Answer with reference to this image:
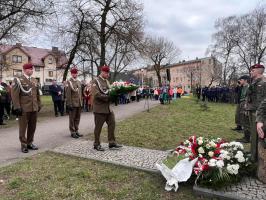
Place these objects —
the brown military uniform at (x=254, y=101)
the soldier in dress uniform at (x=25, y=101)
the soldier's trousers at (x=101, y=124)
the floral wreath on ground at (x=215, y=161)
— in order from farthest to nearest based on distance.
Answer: the soldier's trousers at (x=101, y=124) → the soldier in dress uniform at (x=25, y=101) → the brown military uniform at (x=254, y=101) → the floral wreath on ground at (x=215, y=161)

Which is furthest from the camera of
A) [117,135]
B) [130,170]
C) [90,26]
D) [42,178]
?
[90,26]

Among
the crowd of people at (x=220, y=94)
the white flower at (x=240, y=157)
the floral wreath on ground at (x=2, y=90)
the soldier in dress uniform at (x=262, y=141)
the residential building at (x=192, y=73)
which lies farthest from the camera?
the residential building at (x=192, y=73)

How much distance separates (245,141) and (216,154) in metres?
4.22

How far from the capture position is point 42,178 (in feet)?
18.1

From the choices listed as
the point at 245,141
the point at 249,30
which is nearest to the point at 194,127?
the point at 245,141

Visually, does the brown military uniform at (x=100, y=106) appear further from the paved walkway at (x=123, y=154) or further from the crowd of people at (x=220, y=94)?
the crowd of people at (x=220, y=94)

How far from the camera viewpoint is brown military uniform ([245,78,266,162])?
19.4 feet

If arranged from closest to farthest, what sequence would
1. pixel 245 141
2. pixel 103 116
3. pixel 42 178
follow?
pixel 42 178 < pixel 103 116 < pixel 245 141

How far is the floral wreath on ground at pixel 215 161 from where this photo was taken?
16.0ft

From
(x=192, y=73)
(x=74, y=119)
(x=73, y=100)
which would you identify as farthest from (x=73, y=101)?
(x=192, y=73)

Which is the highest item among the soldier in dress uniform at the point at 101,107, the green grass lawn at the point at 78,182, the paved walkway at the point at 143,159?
the soldier in dress uniform at the point at 101,107

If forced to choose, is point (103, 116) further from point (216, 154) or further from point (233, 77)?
point (233, 77)

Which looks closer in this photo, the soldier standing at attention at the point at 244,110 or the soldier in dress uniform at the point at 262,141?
the soldier in dress uniform at the point at 262,141

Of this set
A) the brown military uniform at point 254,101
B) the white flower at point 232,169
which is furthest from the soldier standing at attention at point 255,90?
the white flower at point 232,169
